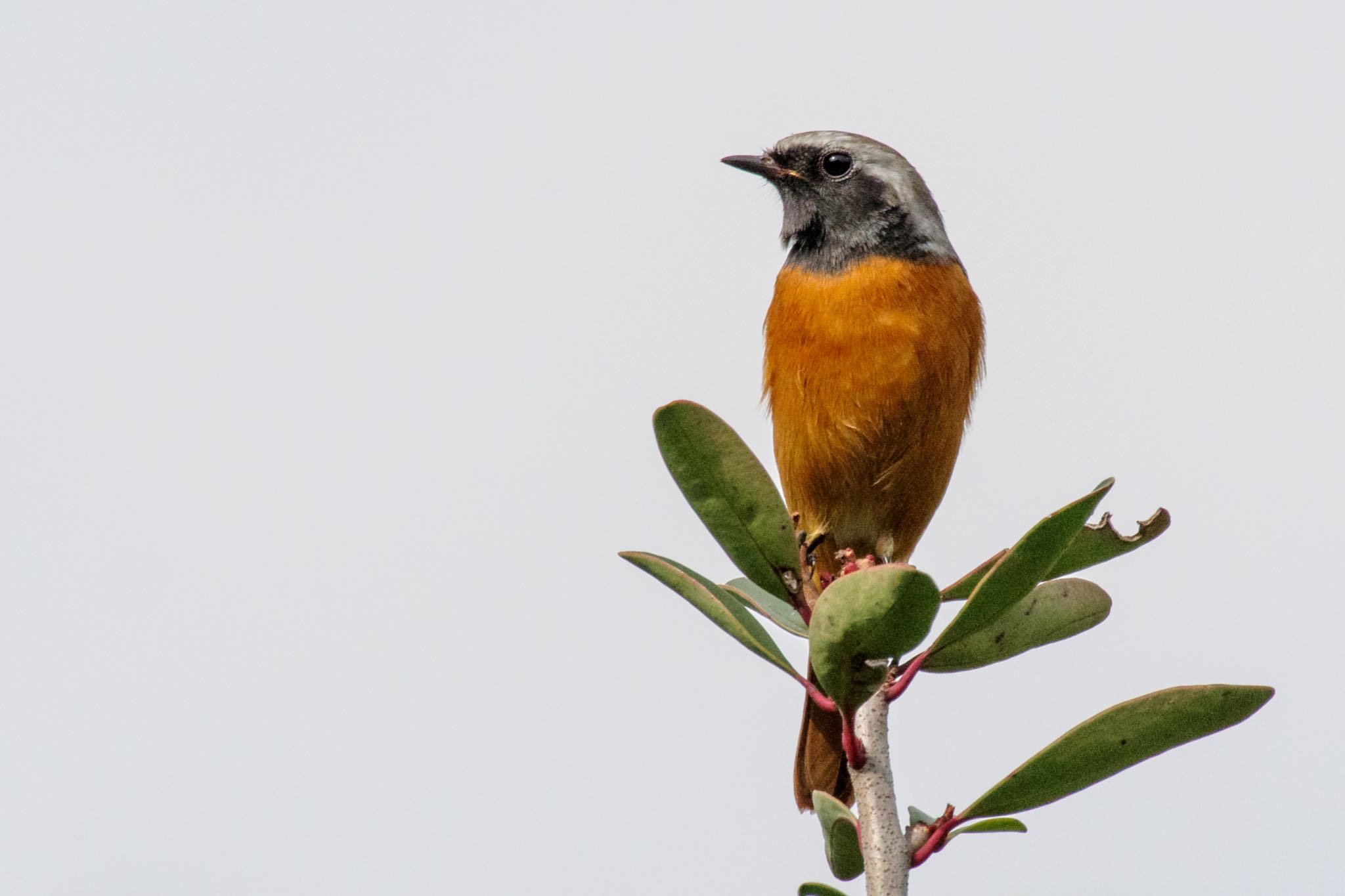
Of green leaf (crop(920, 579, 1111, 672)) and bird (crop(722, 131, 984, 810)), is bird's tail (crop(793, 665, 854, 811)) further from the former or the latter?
green leaf (crop(920, 579, 1111, 672))

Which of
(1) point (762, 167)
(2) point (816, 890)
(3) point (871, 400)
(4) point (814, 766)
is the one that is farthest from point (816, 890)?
(1) point (762, 167)

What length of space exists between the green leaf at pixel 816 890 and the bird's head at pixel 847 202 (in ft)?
8.76

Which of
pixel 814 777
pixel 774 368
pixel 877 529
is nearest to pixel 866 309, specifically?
pixel 774 368

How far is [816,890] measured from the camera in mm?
2068

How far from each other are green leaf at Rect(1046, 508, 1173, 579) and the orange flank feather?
4.18 ft

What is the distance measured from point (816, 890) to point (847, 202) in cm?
312

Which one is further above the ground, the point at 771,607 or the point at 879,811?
the point at 771,607

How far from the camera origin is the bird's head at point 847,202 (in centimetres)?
455

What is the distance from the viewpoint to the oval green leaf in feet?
6.73

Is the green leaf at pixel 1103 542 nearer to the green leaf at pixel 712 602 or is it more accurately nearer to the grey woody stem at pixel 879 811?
the grey woody stem at pixel 879 811

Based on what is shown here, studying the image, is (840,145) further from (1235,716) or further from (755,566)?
(1235,716)

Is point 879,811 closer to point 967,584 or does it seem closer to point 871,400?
point 967,584

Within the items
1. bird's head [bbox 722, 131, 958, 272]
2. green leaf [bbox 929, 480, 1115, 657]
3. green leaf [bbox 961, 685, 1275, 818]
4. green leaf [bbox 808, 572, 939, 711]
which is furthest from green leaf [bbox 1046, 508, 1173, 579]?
bird's head [bbox 722, 131, 958, 272]

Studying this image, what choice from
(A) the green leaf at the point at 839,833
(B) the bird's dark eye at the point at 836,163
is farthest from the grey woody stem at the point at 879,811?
(B) the bird's dark eye at the point at 836,163
